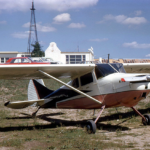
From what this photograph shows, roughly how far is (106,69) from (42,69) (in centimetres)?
223

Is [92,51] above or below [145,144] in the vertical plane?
Answer: above

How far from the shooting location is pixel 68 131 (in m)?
7.47

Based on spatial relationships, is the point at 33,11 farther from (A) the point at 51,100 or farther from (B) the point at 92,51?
(A) the point at 51,100

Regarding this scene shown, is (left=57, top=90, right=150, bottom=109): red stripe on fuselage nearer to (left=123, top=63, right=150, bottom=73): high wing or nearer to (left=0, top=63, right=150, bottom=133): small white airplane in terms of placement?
(left=0, top=63, right=150, bottom=133): small white airplane

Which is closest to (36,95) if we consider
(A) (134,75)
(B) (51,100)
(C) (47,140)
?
(B) (51,100)

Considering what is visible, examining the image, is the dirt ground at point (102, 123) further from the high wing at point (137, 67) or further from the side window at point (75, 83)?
the high wing at point (137, 67)

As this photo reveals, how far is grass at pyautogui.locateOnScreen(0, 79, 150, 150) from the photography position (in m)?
5.77

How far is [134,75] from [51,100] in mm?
3918

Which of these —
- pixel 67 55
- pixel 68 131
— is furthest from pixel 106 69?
pixel 67 55

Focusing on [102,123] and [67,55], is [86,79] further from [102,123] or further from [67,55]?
[67,55]

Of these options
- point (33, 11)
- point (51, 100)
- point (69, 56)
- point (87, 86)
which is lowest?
point (51, 100)

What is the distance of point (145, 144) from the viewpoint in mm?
5684

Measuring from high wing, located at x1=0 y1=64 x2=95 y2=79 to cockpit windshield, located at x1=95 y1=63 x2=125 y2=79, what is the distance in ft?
0.84

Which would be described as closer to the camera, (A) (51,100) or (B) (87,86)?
(B) (87,86)
